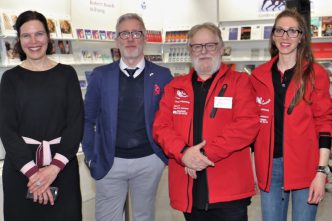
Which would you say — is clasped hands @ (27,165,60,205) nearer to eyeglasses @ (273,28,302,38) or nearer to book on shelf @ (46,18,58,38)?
eyeglasses @ (273,28,302,38)

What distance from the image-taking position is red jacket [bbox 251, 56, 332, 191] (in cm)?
192

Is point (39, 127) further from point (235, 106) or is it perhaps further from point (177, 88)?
point (235, 106)

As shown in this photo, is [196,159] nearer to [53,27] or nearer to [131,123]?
[131,123]

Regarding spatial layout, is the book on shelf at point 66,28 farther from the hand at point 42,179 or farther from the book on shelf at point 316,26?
the book on shelf at point 316,26

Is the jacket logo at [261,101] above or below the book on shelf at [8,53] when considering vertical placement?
below

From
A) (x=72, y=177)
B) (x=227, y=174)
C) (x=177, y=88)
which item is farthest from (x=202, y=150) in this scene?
(x=72, y=177)

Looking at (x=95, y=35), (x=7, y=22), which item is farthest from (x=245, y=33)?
(x=7, y=22)

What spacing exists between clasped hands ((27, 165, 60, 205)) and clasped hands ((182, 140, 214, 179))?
0.69m

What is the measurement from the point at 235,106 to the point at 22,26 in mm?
1193

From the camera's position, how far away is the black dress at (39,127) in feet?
6.50

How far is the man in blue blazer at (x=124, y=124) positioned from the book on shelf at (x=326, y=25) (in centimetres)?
443

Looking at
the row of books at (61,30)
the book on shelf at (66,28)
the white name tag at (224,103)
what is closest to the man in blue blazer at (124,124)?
the white name tag at (224,103)

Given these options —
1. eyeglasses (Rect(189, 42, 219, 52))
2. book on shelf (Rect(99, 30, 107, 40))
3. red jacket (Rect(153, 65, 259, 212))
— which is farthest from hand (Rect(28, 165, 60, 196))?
book on shelf (Rect(99, 30, 107, 40))

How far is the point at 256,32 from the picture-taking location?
629 cm
